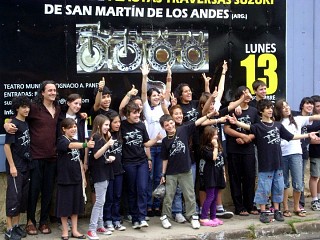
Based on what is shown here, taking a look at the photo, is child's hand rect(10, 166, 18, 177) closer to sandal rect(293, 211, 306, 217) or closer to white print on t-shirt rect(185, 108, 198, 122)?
white print on t-shirt rect(185, 108, 198, 122)

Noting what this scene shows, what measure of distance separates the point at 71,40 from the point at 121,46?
0.78 metres

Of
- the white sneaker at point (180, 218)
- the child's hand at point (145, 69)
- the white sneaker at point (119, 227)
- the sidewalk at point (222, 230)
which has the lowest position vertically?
the sidewalk at point (222, 230)

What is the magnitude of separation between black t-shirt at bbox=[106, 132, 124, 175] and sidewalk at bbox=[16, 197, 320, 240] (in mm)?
852

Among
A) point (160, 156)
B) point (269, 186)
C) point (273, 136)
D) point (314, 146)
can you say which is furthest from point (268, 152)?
point (160, 156)

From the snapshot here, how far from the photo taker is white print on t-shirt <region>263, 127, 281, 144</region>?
8.88 metres

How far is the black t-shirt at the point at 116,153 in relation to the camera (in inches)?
328

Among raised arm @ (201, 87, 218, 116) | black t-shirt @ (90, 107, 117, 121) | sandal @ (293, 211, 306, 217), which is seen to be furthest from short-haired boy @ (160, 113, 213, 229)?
sandal @ (293, 211, 306, 217)

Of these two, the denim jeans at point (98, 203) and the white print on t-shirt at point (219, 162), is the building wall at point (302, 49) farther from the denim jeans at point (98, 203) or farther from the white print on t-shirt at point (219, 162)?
the denim jeans at point (98, 203)

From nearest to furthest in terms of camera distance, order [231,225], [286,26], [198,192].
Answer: [231,225] → [198,192] → [286,26]

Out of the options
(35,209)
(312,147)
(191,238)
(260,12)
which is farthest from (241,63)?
(35,209)

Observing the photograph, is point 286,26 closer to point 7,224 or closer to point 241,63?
point 241,63

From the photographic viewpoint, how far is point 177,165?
859cm

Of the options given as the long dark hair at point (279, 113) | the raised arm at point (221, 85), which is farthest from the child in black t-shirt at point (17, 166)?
the long dark hair at point (279, 113)

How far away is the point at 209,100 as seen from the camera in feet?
29.2
